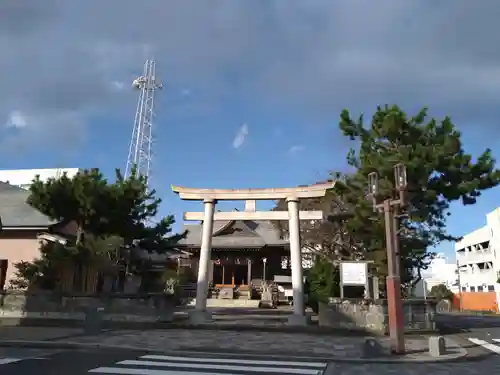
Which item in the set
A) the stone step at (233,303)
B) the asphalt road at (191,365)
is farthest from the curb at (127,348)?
the stone step at (233,303)

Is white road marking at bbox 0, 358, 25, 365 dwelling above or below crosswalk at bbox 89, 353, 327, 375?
above

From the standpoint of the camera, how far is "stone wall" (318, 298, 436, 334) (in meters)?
18.7

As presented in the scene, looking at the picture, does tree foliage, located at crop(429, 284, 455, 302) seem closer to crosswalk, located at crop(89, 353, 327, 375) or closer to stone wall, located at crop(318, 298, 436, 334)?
stone wall, located at crop(318, 298, 436, 334)

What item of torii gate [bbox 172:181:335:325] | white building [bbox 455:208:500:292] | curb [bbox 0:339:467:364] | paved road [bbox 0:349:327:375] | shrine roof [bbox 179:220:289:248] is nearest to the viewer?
paved road [bbox 0:349:327:375]

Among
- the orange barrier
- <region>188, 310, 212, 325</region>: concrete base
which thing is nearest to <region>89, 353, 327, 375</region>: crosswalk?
<region>188, 310, 212, 325</region>: concrete base

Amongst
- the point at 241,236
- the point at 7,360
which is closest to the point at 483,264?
the point at 241,236

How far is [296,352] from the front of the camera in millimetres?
12734

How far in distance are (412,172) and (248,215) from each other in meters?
7.63

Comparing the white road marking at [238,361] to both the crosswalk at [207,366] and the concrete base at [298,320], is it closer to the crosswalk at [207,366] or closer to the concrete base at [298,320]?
the crosswalk at [207,366]

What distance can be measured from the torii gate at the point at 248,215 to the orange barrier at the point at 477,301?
43.7 meters

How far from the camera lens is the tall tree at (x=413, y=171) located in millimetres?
19094

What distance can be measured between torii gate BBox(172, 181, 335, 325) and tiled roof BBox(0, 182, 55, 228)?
7675 millimetres

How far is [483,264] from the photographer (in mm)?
62719

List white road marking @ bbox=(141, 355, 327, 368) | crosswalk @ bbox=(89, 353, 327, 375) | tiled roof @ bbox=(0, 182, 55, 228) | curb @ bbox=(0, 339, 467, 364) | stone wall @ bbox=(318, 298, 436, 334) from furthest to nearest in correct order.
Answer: tiled roof @ bbox=(0, 182, 55, 228)
stone wall @ bbox=(318, 298, 436, 334)
curb @ bbox=(0, 339, 467, 364)
white road marking @ bbox=(141, 355, 327, 368)
crosswalk @ bbox=(89, 353, 327, 375)
